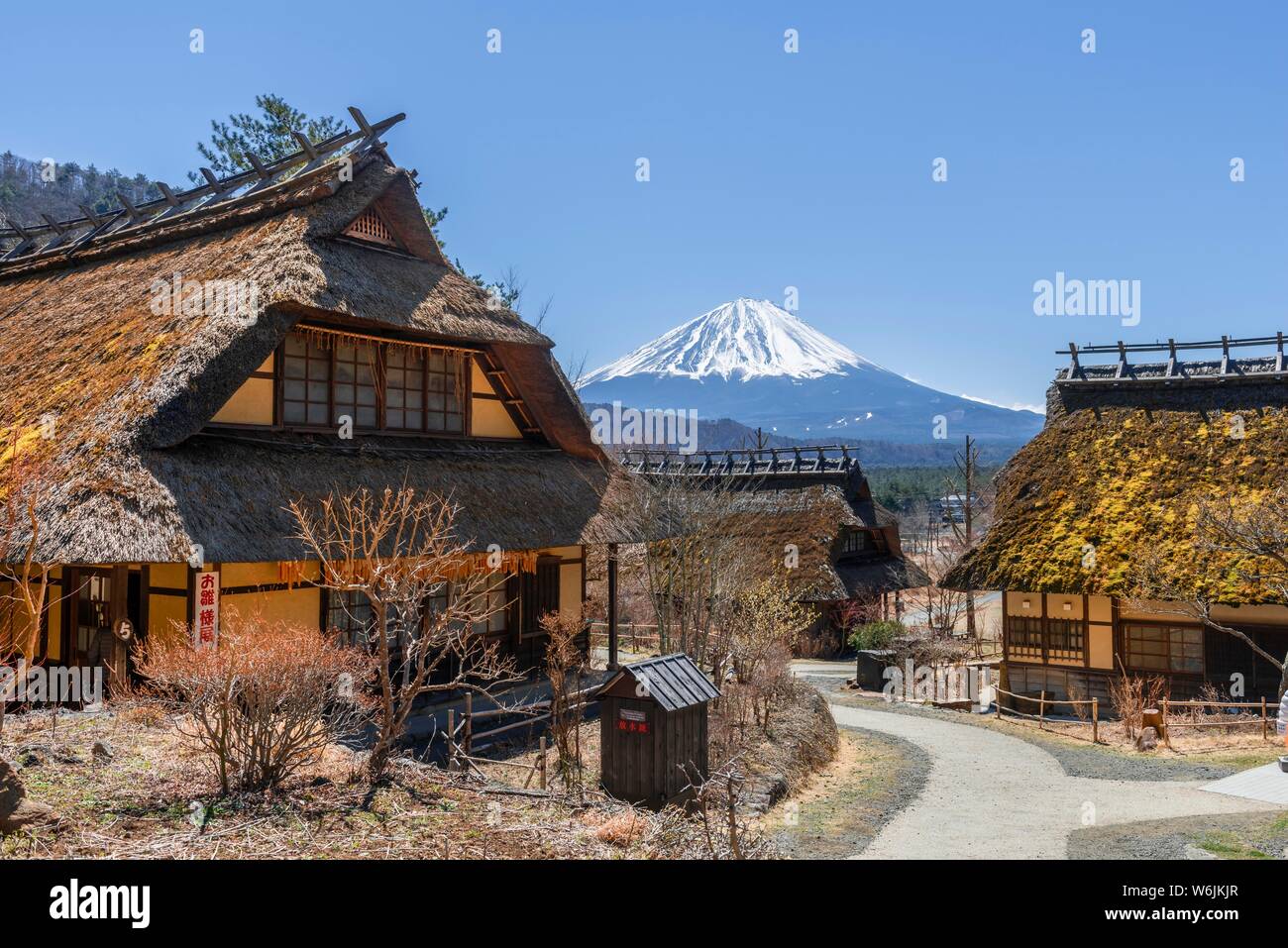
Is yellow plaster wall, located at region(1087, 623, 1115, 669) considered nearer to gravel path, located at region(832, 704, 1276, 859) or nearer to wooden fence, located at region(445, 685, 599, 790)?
gravel path, located at region(832, 704, 1276, 859)

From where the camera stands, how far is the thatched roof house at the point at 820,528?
103ft

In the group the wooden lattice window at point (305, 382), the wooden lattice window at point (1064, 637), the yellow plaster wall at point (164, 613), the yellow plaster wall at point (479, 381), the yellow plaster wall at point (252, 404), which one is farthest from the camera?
the wooden lattice window at point (1064, 637)

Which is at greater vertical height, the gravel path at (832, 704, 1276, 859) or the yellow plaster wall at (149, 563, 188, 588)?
the yellow plaster wall at (149, 563, 188, 588)

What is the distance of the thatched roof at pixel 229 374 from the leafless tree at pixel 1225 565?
34.6 ft

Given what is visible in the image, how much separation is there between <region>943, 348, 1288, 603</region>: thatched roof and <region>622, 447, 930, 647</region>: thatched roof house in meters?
9.45

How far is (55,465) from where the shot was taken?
1055 cm

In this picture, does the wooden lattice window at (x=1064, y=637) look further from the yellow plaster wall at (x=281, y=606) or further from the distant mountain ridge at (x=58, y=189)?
the distant mountain ridge at (x=58, y=189)

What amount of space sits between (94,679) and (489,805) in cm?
693

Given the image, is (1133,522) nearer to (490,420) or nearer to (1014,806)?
(1014,806)

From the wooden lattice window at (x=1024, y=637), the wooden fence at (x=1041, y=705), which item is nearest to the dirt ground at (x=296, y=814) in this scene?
the wooden fence at (x=1041, y=705)

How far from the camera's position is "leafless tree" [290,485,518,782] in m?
8.17

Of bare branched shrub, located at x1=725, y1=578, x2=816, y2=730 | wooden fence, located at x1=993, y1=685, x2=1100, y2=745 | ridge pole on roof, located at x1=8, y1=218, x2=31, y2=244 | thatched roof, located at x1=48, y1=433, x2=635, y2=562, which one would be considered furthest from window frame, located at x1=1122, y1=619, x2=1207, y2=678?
ridge pole on roof, located at x1=8, y1=218, x2=31, y2=244

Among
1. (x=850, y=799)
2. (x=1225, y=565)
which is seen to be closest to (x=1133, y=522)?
(x=1225, y=565)

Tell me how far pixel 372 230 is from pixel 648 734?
965 cm
